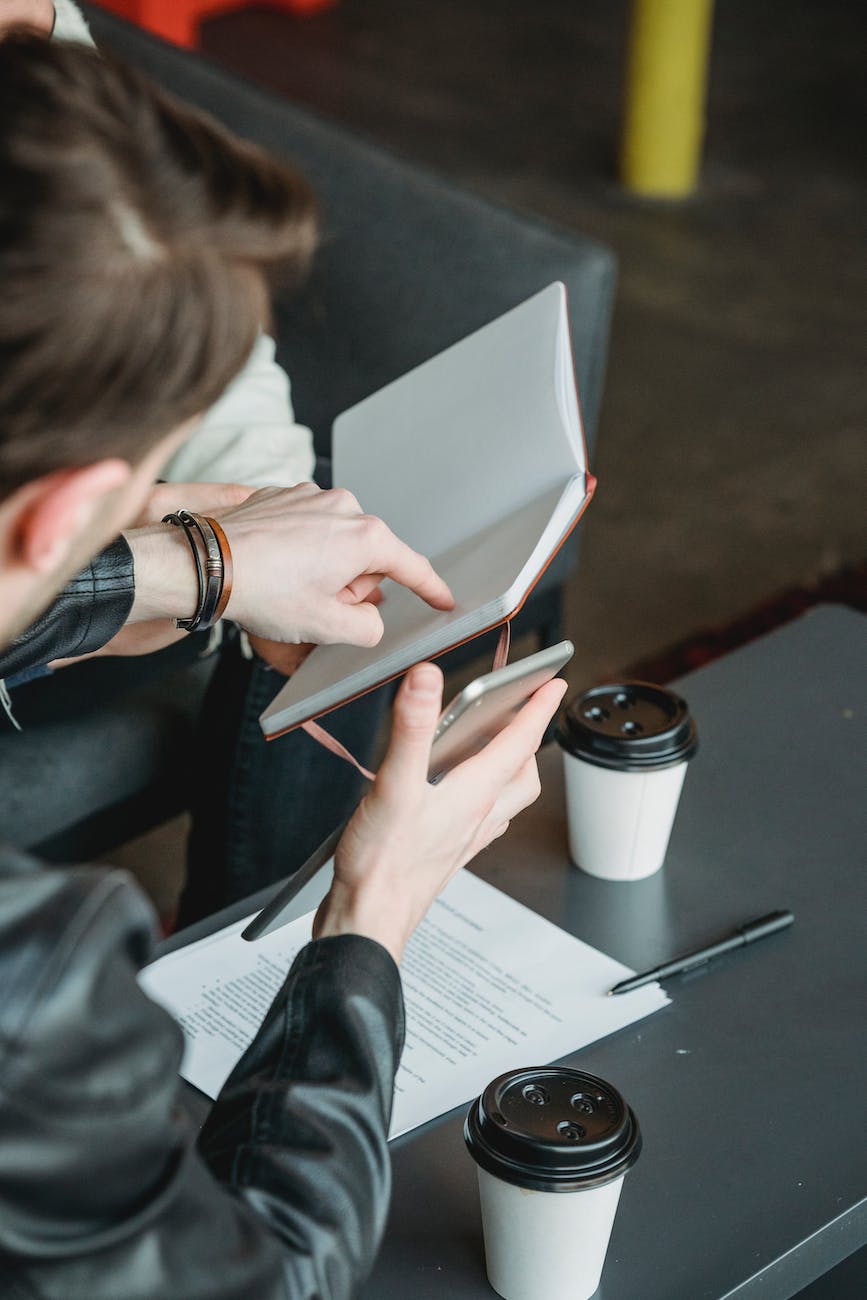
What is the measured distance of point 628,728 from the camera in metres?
1.07

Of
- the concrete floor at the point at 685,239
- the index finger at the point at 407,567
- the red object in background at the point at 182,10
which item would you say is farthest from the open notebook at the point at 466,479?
the red object in background at the point at 182,10

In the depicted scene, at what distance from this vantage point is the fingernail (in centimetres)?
74

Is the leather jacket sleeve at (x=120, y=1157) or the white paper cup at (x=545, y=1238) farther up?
the leather jacket sleeve at (x=120, y=1157)

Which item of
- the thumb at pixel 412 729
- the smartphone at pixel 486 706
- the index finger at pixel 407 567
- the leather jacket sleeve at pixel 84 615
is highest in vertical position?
the thumb at pixel 412 729

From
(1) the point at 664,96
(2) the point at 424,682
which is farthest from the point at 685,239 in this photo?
(2) the point at 424,682

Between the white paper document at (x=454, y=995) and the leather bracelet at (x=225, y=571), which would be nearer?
the white paper document at (x=454, y=995)

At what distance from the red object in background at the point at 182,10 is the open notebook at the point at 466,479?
11.4 ft

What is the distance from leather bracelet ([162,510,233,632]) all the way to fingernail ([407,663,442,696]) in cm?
40

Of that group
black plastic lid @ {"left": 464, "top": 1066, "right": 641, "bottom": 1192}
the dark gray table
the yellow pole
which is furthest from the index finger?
the yellow pole

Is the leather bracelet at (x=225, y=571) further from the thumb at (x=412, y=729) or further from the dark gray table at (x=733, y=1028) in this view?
the thumb at (x=412, y=729)

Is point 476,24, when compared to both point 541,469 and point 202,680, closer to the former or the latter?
point 202,680

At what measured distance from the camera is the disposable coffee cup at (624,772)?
106 centimetres

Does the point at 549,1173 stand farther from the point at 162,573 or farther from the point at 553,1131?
the point at 162,573

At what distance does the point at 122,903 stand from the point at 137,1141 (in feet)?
0.29
